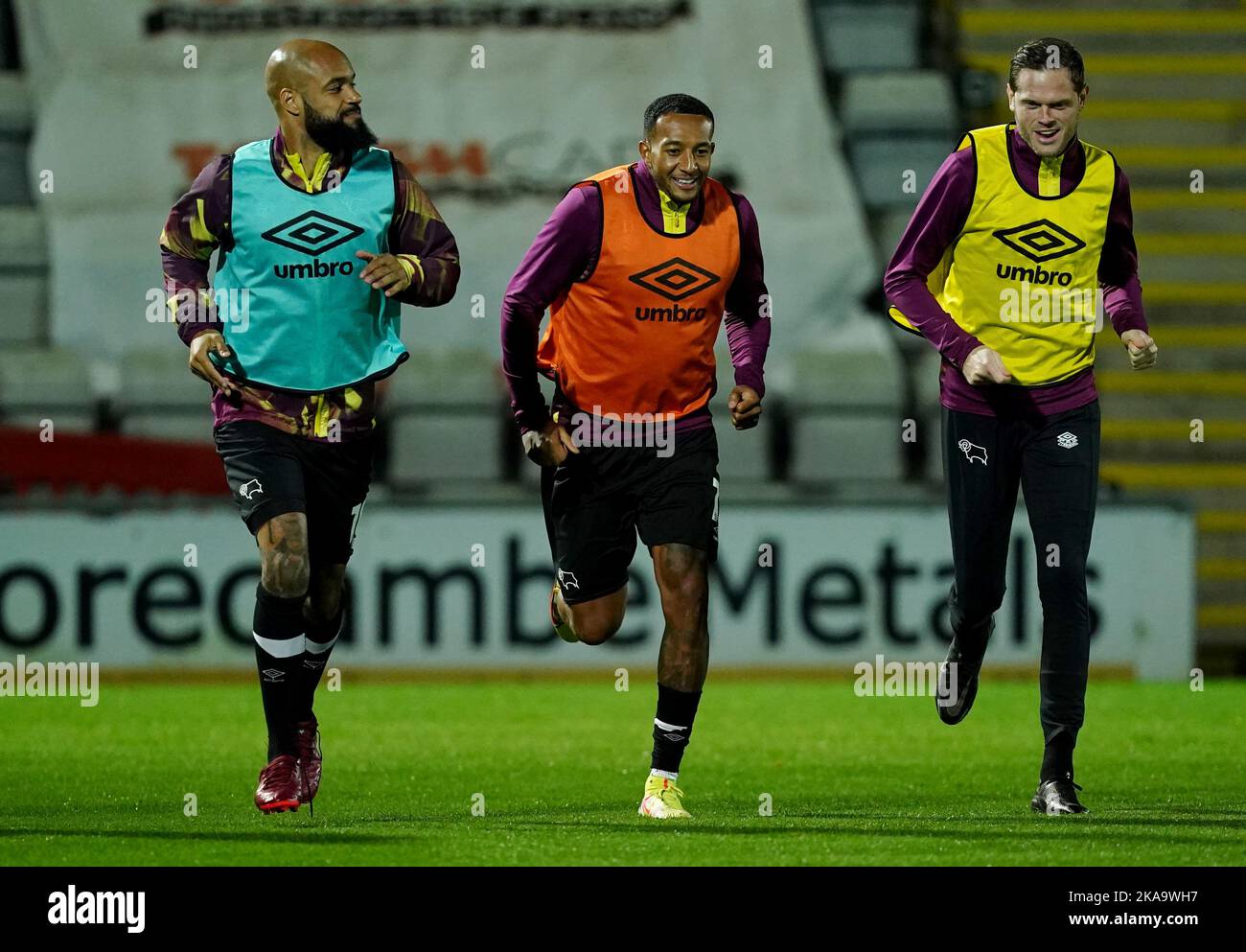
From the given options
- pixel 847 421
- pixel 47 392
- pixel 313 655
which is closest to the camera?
pixel 313 655

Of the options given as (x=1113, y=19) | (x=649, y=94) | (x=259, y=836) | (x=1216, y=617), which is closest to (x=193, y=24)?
(x=649, y=94)

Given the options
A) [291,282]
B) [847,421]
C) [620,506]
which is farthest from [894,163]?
[291,282]

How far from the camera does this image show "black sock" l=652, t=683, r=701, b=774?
641 centimetres

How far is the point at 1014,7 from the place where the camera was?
16656 mm

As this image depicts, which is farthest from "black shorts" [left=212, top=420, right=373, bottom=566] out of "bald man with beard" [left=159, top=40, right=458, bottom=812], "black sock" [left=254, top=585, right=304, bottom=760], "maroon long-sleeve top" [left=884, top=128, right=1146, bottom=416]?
"maroon long-sleeve top" [left=884, top=128, right=1146, bottom=416]

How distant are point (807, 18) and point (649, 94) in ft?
4.26

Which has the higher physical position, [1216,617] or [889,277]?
[889,277]

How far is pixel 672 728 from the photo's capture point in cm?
641

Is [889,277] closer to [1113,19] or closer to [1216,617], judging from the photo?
[1216,617]

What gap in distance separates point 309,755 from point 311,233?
61.7 inches

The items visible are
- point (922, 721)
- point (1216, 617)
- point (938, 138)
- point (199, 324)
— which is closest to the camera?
point (199, 324)

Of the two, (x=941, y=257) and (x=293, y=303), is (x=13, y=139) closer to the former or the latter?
(x=293, y=303)
